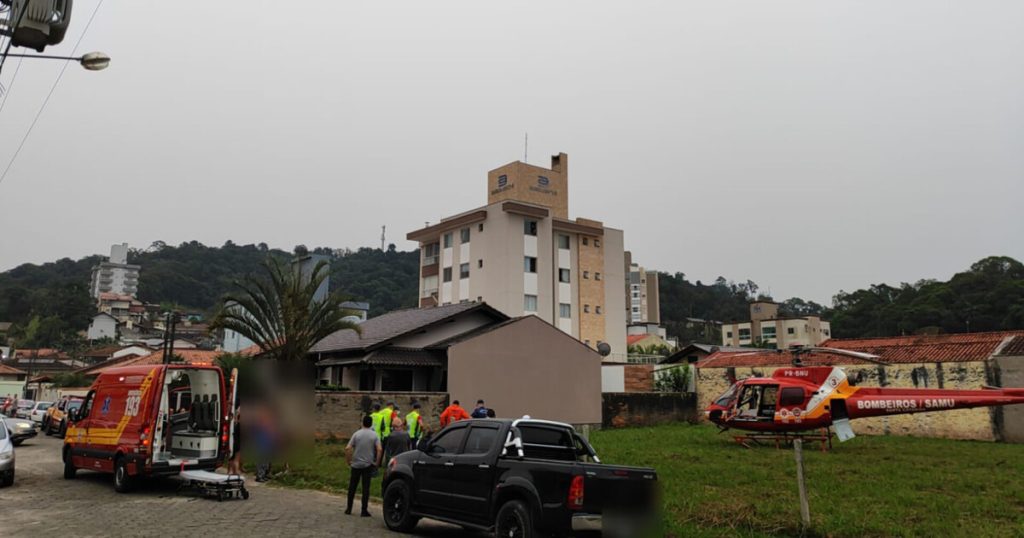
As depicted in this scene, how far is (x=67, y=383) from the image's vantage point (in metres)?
51.9

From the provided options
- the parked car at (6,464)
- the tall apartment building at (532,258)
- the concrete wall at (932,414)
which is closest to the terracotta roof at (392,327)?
the parked car at (6,464)

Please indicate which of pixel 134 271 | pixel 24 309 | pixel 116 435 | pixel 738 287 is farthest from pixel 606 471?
pixel 134 271

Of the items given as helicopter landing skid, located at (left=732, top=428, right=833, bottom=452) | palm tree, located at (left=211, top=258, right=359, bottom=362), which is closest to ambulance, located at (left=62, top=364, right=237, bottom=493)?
palm tree, located at (left=211, top=258, right=359, bottom=362)

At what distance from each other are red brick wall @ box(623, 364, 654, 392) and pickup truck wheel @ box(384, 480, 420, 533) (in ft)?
94.1

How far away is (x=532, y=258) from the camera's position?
57.5 m

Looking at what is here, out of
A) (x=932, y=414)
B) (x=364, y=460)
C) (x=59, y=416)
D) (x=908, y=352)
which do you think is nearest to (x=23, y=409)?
(x=59, y=416)

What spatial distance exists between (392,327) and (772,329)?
81.4 m

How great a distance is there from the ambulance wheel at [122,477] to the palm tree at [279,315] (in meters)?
9.27

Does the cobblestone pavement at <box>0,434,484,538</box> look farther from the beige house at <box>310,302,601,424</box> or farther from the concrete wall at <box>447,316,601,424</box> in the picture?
the concrete wall at <box>447,316,601,424</box>

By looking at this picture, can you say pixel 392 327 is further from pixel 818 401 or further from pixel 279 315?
pixel 818 401

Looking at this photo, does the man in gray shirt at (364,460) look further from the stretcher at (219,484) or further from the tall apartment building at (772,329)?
the tall apartment building at (772,329)

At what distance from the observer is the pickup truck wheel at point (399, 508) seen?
10.5 metres

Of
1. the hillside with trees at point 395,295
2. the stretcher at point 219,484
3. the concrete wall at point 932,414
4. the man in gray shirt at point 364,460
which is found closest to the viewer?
the man in gray shirt at point 364,460

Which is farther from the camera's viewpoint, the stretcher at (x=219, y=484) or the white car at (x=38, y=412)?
the white car at (x=38, y=412)
